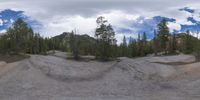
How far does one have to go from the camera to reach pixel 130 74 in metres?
63.9

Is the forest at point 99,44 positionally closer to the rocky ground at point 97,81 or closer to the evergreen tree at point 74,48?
the evergreen tree at point 74,48

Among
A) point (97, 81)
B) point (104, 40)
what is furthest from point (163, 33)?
point (97, 81)

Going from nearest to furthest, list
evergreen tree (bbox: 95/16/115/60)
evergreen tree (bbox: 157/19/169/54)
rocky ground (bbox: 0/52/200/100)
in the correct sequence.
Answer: rocky ground (bbox: 0/52/200/100) → evergreen tree (bbox: 95/16/115/60) → evergreen tree (bbox: 157/19/169/54)

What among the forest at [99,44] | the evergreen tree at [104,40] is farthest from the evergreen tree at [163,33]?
the evergreen tree at [104,40]

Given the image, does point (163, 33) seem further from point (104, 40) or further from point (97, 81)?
point (97, 81)

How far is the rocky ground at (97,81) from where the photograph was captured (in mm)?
46031

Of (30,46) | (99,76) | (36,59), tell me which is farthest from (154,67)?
(30,46)

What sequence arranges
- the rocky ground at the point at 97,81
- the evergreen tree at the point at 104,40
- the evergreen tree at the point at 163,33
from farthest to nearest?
the evergreen tree at the point at 163,33 → the evergreen tree at the point at 104,40 → the rocky ground at the point at 97,81

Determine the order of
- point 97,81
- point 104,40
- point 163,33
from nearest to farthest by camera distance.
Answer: point 97,81, point 104,40, point 163,33

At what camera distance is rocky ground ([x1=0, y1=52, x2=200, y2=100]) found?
4603 centimetres

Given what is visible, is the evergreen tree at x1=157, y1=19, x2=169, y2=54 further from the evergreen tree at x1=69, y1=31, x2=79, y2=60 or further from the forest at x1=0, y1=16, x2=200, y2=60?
the evergreen tree at x1=69, y1=31, x2=79, y2=60

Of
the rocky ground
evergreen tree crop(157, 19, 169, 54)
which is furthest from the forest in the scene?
the rocky ground

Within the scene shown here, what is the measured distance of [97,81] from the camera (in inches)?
2313

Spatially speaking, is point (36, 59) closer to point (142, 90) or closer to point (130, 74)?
point (130, 74)
